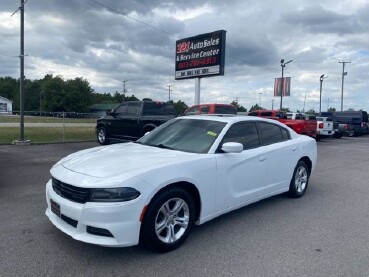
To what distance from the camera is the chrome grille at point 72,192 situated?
330cm

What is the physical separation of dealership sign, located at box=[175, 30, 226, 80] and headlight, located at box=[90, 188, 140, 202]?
55.3 ft

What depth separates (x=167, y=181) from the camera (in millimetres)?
3525

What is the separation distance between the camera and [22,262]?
332cm

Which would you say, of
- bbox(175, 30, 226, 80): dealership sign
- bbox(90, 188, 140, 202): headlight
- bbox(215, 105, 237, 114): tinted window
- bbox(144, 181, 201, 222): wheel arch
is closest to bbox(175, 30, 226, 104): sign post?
bbox(175, 30, 226, 80): dealership sign

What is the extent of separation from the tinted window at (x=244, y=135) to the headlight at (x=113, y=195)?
1.75 m

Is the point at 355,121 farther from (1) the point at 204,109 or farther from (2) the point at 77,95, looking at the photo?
(2) the point at 77,95

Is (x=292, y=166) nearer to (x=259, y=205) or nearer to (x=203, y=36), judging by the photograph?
(x=259, y=205)

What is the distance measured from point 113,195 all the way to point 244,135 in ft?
7.95

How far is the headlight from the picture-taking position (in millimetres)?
3236

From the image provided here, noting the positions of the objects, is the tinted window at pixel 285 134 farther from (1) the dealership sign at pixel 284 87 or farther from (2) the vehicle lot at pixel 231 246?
(1) the dealership sign at pixel 284 87

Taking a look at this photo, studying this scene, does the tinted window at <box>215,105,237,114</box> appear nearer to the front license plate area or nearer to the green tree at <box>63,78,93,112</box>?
the front license plate area

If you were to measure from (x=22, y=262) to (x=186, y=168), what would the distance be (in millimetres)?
1957

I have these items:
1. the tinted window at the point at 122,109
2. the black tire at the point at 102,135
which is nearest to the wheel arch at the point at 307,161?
the tinted window at the point at 122,109

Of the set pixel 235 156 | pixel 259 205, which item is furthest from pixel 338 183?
pixel 235 156
